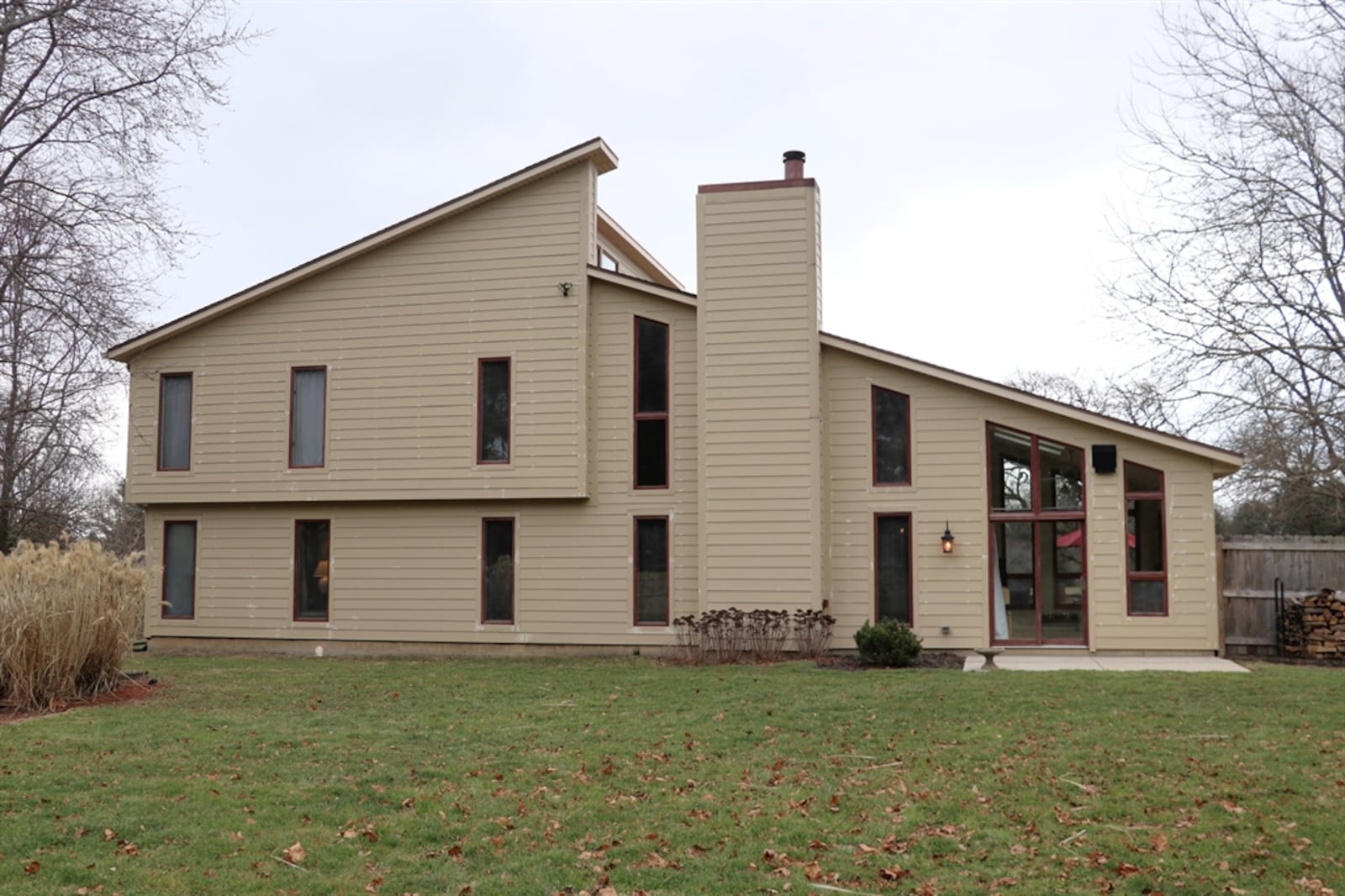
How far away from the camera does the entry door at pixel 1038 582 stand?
53.9 feet

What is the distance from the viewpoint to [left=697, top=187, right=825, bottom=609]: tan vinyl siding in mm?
16625

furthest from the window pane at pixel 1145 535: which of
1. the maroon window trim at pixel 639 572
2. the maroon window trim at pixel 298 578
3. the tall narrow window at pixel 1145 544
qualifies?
the maroon window trim at pixel 298 578

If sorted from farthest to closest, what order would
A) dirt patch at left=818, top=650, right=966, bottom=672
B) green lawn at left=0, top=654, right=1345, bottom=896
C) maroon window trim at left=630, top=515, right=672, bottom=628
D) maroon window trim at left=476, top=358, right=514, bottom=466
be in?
maroon window trim at left=476, top=358, right=514, bottom=466, maroon window trim at left=630, top=515, right=672, bottom=628, dirt patch at left=818, top=650, right=966, bottom=672, green lawn at left=0, top=654, right=1345, bottom=896

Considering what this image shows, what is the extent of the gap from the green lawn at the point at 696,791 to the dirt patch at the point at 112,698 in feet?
1.15

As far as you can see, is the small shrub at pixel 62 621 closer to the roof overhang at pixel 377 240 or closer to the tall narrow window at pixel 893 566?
the roof overhang at pixel 377 240

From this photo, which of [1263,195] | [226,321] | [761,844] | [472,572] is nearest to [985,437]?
[1263,195]

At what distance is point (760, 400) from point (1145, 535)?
18.6 ft

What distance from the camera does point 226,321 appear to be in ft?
63.0

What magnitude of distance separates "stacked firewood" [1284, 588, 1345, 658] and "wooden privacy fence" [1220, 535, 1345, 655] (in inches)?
14.4

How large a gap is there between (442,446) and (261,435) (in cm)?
317

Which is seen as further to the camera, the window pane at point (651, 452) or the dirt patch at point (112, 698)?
the window pane at point (651, 452)

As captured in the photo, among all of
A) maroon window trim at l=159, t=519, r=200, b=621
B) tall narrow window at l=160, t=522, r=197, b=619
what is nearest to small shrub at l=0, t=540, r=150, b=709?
maroon window trim at l=159, t=519, r=200, b=621

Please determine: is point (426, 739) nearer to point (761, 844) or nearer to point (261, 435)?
Answer: point (761, 844)

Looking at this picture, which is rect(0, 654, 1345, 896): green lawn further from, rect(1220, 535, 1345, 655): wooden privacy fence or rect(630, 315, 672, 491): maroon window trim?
rect(630, 315, 672, 491): maroon window trim
